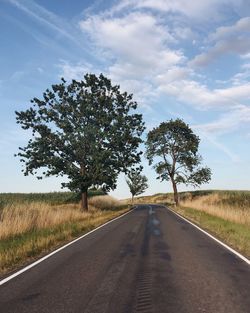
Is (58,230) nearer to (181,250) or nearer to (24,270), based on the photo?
(181,250)

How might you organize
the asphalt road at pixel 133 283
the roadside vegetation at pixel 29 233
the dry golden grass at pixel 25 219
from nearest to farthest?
the asphalt road at pixel 133 283 < the roadside vegetation at pixel 29 233 < the dry golden grass at pixel 25 219

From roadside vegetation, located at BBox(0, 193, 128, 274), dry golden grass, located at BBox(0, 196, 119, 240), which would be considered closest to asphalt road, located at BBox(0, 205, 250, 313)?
roadside vegetation, located at BBox(0, 193, 128, 274)

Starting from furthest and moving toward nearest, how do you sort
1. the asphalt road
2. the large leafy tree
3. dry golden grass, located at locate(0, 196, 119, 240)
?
the large leafy tree < dry golden grass, located at locate(0, 196, 119, 240) < the asphalt road

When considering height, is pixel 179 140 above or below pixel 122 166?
above

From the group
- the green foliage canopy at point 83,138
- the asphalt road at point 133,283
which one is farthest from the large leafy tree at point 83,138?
the asphalt road at point 133,283

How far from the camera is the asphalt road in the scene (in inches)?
250

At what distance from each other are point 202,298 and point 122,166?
107 feet

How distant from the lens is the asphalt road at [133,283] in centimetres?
636

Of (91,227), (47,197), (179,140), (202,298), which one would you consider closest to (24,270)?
(202,298)

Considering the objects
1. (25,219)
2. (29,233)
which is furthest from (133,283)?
(25,219)

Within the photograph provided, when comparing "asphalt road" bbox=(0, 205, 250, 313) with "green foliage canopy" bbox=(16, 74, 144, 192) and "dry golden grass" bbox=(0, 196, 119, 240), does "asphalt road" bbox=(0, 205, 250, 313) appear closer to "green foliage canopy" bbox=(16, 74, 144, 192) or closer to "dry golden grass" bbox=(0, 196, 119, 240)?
"dry golden grass" bbox=(0, 196, 119, 240)

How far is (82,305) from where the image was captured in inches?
251

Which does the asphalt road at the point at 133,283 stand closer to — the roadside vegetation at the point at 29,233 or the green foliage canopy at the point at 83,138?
the roadside vegetation at the point at 29,233

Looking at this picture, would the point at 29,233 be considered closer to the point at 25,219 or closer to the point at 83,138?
the point at 25,219
